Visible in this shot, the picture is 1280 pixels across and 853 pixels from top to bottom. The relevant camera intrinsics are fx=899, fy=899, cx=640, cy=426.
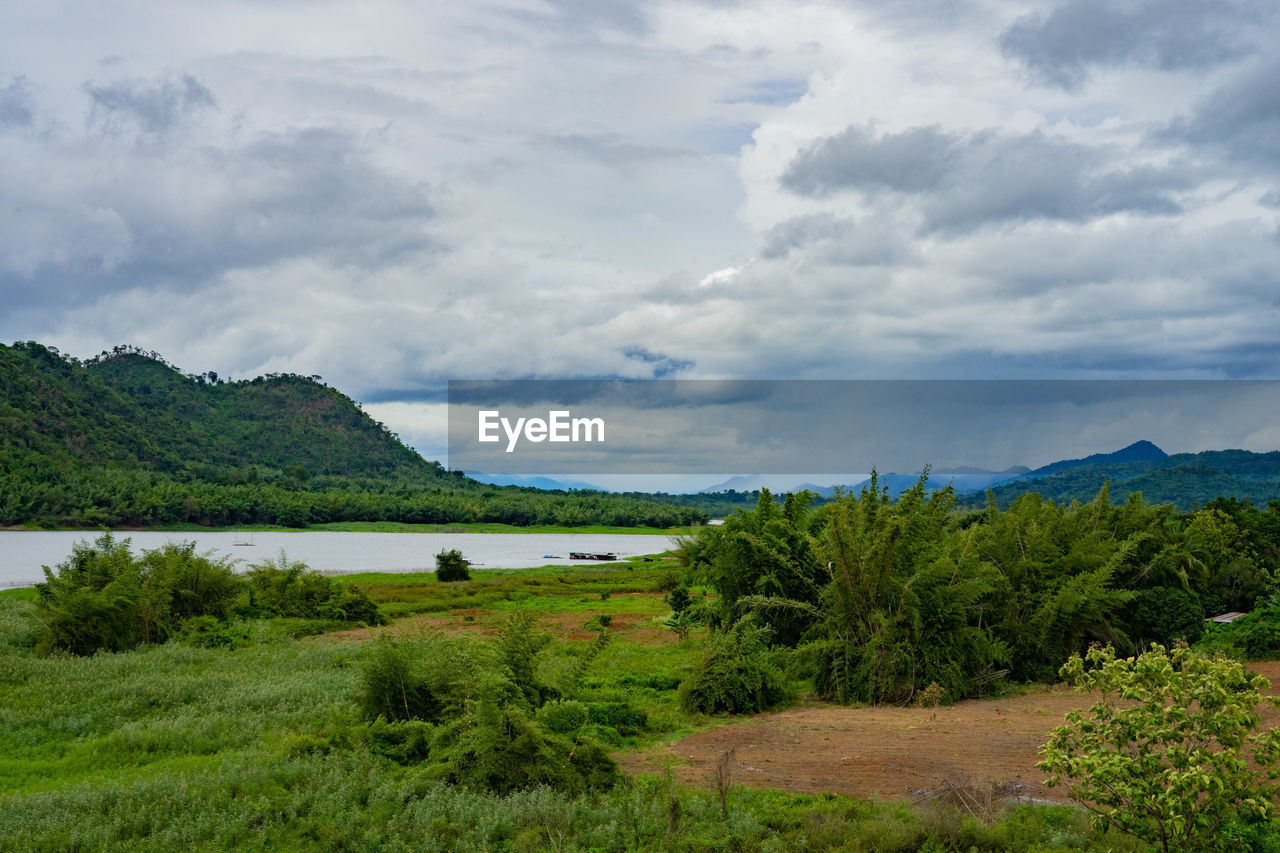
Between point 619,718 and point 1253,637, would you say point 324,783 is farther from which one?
point 1253,637

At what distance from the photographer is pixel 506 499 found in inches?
5438

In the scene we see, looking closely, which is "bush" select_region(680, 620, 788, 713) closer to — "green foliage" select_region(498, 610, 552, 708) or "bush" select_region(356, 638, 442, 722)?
"green foliage" select_region(498, 610, 552, 708)

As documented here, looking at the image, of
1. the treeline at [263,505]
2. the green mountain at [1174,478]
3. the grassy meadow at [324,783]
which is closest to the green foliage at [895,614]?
the grassy meadow at [324,783]

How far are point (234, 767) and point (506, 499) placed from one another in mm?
128650

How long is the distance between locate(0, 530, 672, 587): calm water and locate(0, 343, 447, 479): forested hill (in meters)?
22.7

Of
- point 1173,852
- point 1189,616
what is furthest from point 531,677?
point 1189,616

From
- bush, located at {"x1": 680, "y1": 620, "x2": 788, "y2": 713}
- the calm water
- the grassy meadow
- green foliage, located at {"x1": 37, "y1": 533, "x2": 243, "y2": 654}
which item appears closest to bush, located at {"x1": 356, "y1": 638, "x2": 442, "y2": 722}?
the grassy meadow

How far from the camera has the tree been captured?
714cm

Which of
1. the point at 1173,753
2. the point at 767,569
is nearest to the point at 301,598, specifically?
the point at 767,569

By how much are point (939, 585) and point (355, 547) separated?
78623 millimetres

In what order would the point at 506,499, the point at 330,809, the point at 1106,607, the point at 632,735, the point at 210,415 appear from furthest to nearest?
the point at 210,415 → the point at 506,499 → the point at 1106,607 → the point at 632,735 → the point at 330,809

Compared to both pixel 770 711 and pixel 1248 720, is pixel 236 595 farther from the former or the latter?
pixel 1248 720

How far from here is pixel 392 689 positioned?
42.7 ft

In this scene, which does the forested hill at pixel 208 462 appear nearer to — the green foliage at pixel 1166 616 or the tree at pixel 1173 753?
the green foliage at pixel 1166 616
